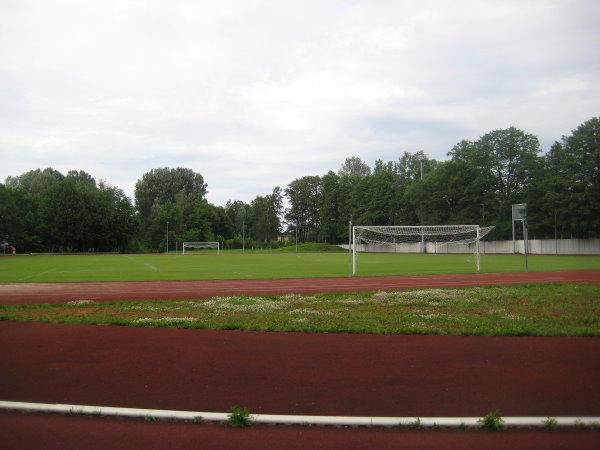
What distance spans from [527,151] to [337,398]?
78.6 meters

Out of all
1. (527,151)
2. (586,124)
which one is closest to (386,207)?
(527,151)

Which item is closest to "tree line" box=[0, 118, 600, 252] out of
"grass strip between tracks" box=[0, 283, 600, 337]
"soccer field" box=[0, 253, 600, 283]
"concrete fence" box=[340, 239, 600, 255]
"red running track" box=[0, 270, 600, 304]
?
"concrete fence" box=[340, 239, 600, 255]

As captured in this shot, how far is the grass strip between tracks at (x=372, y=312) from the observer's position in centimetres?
1154

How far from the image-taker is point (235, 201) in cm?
16088

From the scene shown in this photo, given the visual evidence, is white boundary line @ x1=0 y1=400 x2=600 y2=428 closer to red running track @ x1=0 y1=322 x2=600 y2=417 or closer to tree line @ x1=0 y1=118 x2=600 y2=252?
red running track @ x1=0 y1=322 x2=600 y2=417

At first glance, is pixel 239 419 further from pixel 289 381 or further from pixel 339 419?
pixel 289 381

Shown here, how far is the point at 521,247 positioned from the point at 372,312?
61677 millimetres

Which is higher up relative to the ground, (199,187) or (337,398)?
(199,187)

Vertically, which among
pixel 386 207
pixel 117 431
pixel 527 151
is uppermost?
pixel 527 151

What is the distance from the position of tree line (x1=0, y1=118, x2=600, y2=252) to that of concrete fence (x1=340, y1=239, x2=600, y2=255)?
129cm

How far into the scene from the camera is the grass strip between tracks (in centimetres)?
1154

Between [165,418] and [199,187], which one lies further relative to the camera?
[199,187]

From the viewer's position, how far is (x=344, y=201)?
114688mm

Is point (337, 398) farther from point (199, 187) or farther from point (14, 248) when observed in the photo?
point (199, 187)
